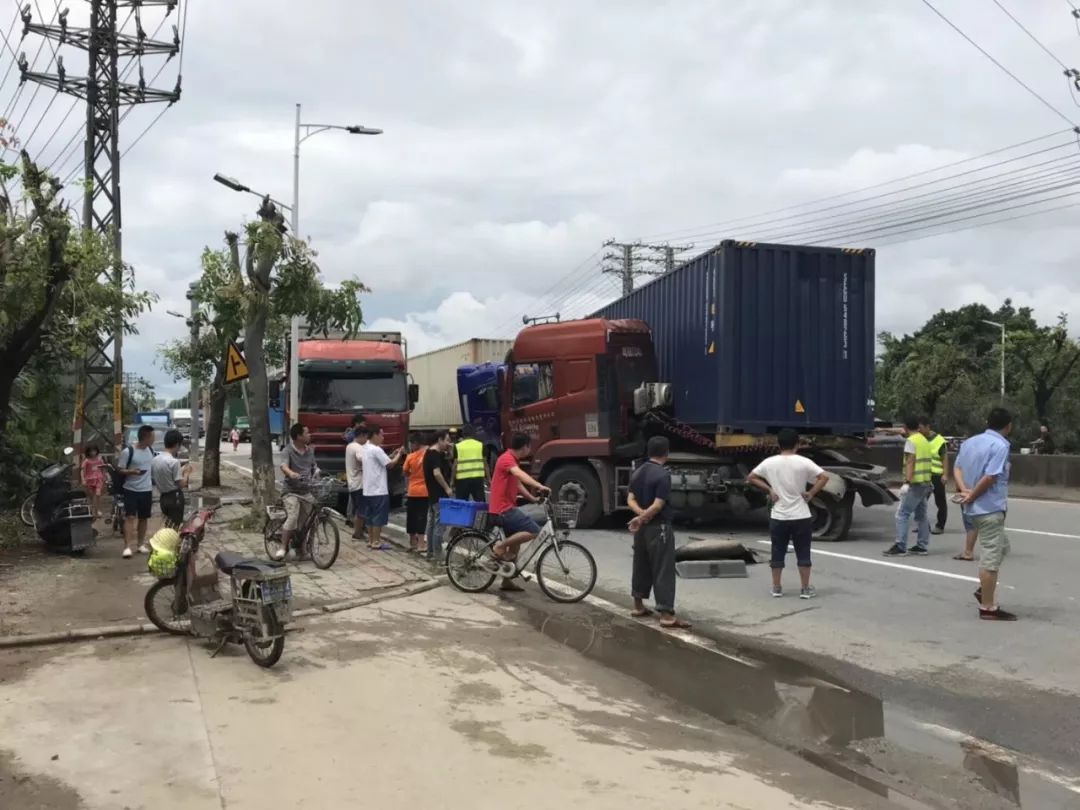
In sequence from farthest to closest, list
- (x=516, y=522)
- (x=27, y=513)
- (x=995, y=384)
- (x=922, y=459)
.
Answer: (x=995, y=384)
(x=27, y=513)
(x=922, y=459)
(x=516, y=522)

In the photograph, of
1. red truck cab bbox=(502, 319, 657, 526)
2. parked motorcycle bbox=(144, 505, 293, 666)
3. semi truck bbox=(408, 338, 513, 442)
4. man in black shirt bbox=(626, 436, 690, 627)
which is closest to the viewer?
parked motorcycle bbox=(144, 505, 293, 666)

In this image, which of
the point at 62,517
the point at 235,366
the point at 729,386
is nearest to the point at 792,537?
the point at 729,386

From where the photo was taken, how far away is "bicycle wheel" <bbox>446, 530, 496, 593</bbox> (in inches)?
351

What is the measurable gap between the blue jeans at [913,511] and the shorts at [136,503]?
29.7 feet

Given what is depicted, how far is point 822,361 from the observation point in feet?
43.2

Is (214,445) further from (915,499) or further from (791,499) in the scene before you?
(791,499)

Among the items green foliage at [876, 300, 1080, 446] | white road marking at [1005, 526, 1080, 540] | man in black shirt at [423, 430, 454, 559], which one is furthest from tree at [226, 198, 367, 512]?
green foliage at [876, 300, 1080, 446]

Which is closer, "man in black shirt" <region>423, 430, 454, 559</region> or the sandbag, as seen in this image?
the sandbag

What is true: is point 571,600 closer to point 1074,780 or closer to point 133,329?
point 1074,780

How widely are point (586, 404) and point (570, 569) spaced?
559 centimetres

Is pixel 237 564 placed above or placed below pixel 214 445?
below

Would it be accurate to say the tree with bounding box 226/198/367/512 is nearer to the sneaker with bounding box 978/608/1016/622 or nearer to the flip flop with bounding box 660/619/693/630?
the flip flop with bounding box 660/619/693/630

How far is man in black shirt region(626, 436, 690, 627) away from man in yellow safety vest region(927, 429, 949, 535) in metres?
5.50

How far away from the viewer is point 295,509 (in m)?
10.2
